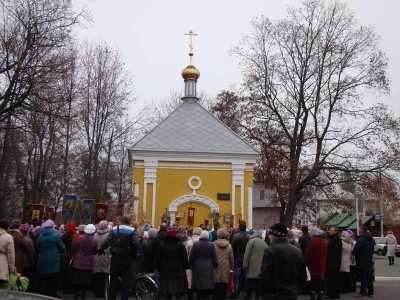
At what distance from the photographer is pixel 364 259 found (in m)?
13.5

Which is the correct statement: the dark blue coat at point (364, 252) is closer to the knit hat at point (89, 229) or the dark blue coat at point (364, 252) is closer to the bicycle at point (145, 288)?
the bicycle at point (145, 288)

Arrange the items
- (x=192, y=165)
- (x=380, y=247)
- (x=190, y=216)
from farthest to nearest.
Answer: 1. (x=380, y=247)
2. (x=192, y=165)
3. (x=190, y=216)

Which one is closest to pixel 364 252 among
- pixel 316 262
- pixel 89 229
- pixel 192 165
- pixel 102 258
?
pixel 316 262

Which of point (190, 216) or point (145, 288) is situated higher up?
point (190, 216)

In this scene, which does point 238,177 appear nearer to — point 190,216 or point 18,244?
point 190,216

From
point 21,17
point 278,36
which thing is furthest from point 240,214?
point 21,17

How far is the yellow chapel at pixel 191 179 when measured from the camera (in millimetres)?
26891

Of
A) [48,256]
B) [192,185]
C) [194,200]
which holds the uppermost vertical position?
[192,185]

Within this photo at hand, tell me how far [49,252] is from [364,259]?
7.75 m

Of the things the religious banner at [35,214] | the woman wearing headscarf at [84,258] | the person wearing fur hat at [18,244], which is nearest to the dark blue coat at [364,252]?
the woman wearing headscarf at [84,258]

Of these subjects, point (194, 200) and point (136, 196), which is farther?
point (194, 200)

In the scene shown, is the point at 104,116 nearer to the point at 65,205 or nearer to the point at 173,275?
the point at 65,205

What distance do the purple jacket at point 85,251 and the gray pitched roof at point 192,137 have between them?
15.2m

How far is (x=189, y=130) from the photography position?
1136 inches
